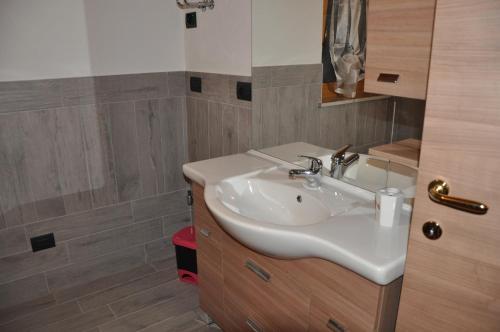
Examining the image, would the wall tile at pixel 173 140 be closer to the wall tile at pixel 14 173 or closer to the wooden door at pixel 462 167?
the wall tile at pixel 14 173

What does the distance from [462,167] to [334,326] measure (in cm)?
63

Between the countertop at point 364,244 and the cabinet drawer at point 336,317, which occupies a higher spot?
the countertop at point 364,244

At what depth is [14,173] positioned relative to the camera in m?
2.01

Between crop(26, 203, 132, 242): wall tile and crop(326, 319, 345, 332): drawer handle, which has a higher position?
crop(326, 319, 345, 332): drawer handle

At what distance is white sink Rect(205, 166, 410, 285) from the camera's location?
1064 mm

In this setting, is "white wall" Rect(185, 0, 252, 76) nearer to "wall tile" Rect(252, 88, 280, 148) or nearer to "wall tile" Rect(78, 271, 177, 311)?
"wall tile" Rect(252, 88, 280, 148)

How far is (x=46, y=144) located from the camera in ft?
6.77

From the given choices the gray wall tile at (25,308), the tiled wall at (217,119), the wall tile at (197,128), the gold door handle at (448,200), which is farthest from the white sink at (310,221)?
the gray wall tile at (25,308)

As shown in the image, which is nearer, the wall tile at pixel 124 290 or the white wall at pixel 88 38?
the white wall at pixel 88 38

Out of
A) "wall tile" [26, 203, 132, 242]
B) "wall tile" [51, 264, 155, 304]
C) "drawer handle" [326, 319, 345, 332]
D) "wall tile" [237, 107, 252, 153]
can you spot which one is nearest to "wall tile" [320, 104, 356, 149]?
"wall tile" [237, 107, 252, 153]

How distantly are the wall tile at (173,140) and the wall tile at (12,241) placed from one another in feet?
2.71

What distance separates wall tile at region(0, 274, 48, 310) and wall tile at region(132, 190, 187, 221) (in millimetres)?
631

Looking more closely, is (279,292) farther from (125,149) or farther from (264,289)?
(125,149)

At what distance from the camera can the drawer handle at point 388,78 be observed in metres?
1.21
